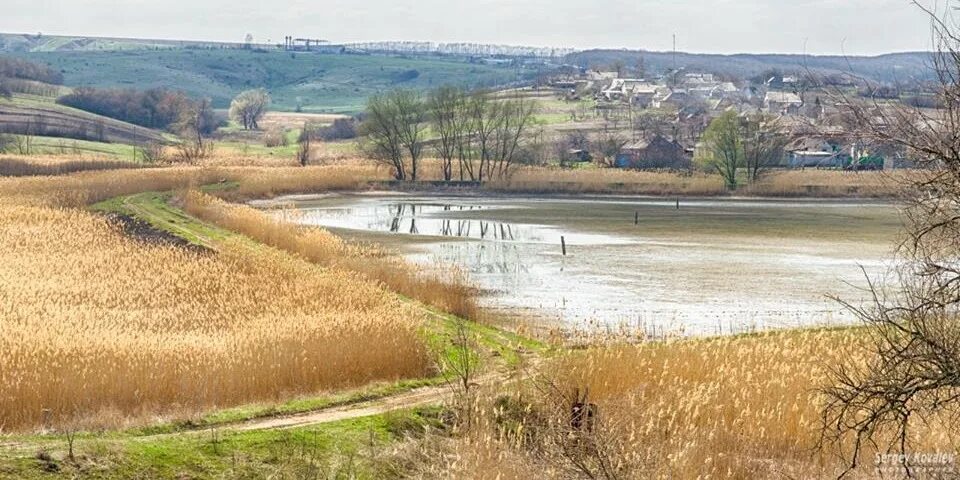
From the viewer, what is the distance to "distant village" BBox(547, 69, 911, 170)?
11672 mm

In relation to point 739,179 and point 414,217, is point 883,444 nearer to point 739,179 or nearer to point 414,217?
point 414,217

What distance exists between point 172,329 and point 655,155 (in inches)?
3254

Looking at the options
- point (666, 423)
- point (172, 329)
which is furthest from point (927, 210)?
point (172, 329)

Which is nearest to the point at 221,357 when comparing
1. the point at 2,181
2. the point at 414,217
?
the point at 414,217

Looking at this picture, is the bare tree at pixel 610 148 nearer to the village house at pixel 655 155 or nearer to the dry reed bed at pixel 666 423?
the village house at pixel 655 155

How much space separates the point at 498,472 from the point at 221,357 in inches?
317

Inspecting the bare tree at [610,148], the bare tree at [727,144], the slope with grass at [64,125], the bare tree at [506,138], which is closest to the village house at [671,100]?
the bare tree at [610,148]

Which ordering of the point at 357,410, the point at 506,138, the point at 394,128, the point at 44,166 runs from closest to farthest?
the point at 357,410, the point at 44,166, the point at 394,128, the point at 506,138

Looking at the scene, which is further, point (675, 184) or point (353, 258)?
point (675, 184)

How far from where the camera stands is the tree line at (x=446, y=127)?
294 feet

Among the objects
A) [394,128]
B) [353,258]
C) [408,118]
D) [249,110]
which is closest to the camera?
[353,258]

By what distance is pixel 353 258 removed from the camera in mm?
39781

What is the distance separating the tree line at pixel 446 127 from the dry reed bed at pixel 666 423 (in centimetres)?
6862

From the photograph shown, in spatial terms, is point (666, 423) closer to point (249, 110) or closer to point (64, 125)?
point (64, 125)
